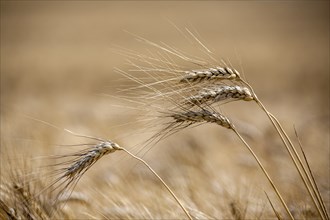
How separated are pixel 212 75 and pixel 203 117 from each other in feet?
0.44

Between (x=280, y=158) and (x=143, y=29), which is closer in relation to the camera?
→ (x=280, y=158)

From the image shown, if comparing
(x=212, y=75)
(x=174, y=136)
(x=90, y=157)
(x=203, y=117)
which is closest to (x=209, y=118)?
(x=203, y=117)

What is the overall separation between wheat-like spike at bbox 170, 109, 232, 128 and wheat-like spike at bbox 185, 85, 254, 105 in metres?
0.04

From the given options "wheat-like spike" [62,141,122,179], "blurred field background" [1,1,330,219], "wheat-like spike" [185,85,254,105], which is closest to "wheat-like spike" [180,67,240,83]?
"wheat-like spike" [185,85,254,105]

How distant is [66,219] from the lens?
216 centimetres

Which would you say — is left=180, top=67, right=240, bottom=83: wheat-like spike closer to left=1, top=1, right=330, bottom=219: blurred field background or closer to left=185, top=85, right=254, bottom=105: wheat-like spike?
left=185, top=85, right=254, bottom=105: wheat-like spike

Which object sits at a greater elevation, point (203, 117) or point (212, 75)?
point (212, 75)

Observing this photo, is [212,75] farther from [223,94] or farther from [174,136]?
[174,136]

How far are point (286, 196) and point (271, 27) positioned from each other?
1048 inches

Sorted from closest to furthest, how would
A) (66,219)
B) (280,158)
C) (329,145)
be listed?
1. (66,219)
2. (329,145)
3. (280,158)

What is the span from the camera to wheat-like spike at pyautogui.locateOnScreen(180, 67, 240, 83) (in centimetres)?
166

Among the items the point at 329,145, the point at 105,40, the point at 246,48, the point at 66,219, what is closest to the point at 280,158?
the point at 329,145

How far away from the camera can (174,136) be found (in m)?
5.53

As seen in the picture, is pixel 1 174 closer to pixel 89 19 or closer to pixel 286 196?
pixel 286 196
